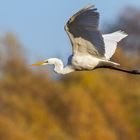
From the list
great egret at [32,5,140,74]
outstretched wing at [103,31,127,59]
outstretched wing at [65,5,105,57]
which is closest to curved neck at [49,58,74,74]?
great egret at [32,5,140,74]

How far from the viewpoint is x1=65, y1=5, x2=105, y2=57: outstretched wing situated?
17.1 metres

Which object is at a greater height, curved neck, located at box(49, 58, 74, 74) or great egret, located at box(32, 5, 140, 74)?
great egret, located at box(32, 5, 140, 74)

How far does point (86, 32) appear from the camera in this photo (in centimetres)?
1775

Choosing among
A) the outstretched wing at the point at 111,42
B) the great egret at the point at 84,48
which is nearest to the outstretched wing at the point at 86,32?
the great egret at the point at 84,48

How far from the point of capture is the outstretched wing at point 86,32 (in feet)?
56.0

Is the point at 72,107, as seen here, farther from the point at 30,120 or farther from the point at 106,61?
the point at 106,61

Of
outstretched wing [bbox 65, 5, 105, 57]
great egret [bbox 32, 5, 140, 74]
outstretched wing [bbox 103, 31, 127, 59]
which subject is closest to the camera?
outstretched wing [bbox 65, 5, 105, 57]

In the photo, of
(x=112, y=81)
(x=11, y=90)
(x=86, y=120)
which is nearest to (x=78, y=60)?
(x=86, y=120)

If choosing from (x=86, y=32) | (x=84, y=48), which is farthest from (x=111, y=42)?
(x=86, y=32)

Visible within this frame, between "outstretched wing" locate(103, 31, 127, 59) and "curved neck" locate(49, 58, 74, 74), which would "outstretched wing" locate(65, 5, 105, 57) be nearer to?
"curved neck" locate(49, 58, 74, 74)

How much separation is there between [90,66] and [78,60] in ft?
0.66

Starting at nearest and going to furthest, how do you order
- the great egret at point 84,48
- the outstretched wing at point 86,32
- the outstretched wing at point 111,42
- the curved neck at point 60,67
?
the outstretched wing at point 86,32, the great egret at point 84,48, the curved neck at point 60,67, the outstretched wing at point 111,42

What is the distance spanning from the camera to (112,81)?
4719cm

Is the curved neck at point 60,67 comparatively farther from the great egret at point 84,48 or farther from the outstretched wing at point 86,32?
the outstretched wing at point 86,32
